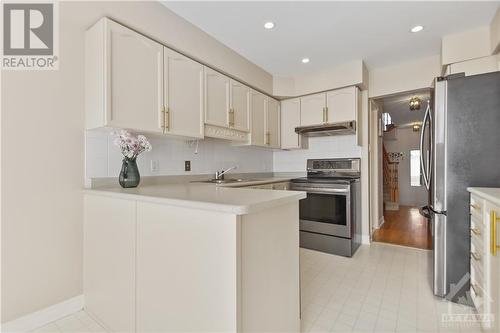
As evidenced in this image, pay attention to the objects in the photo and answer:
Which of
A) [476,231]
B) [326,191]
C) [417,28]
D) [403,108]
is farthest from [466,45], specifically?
[403,108]

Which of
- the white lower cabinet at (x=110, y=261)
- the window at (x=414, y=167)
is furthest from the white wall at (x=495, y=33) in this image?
the window at (x=414, y=167)

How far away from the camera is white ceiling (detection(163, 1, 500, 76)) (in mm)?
2016

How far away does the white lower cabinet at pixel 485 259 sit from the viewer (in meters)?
1.20

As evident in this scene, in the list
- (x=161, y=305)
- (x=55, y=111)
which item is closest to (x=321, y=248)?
(x=161, y=305)

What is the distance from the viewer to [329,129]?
10.9 feet

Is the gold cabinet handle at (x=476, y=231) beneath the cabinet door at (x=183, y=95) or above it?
beneath

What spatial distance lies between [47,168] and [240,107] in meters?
1.93

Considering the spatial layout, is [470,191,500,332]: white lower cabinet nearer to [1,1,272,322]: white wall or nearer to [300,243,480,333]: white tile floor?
[300,243,480,333]: white tile floor

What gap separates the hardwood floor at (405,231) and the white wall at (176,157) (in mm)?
2069

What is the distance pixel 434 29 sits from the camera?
7.72 feet

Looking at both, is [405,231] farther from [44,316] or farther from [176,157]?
[44,316]

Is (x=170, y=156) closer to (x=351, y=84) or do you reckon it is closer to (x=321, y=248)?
(x=321, y=248)

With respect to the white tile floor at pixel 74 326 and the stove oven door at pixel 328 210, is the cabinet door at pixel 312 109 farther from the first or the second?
the white tile floor at pixel 74 326

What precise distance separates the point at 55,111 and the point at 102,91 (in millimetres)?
352
